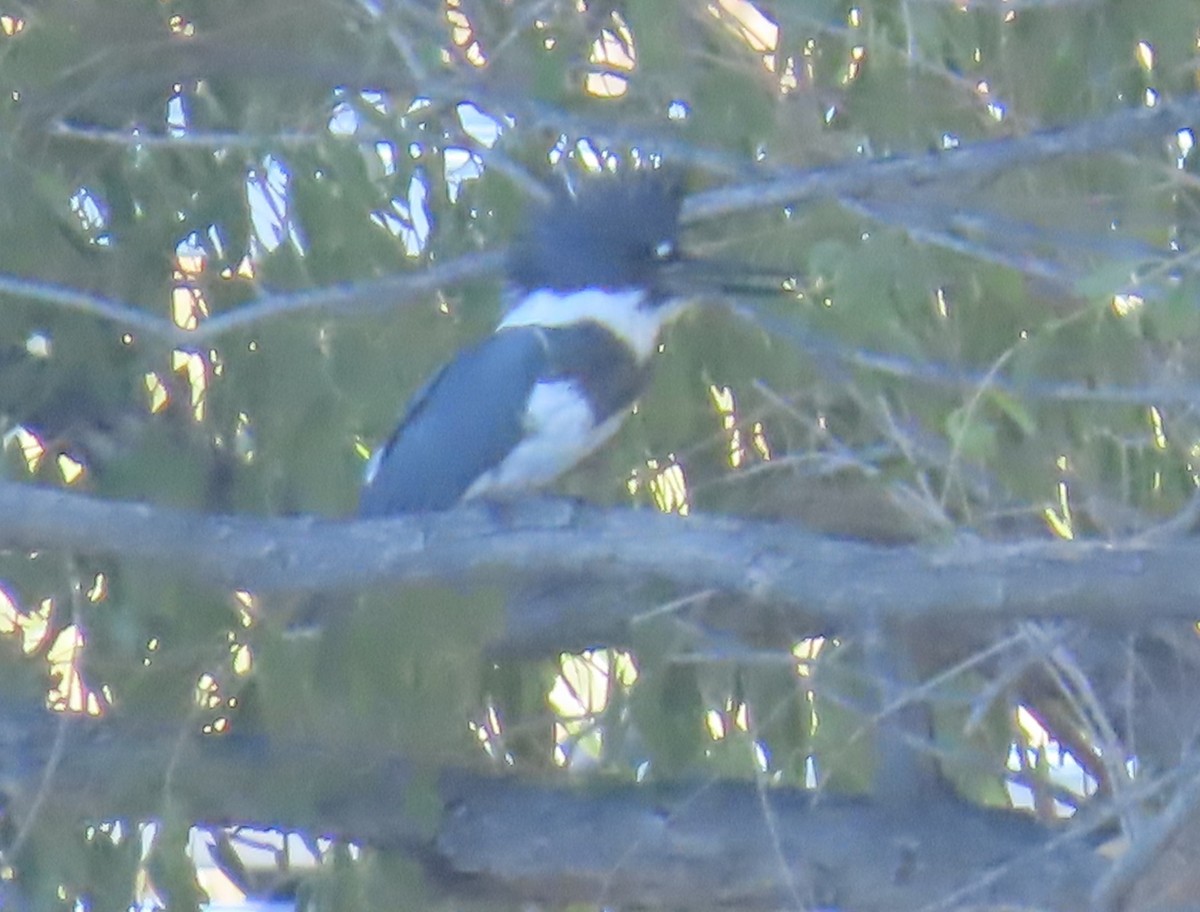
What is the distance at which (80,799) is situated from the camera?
230cm

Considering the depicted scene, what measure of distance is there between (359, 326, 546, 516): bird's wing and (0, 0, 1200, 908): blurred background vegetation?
0.05 m

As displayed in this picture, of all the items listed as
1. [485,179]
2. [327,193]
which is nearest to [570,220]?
[485,179]

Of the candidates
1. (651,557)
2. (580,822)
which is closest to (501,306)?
(580,822)

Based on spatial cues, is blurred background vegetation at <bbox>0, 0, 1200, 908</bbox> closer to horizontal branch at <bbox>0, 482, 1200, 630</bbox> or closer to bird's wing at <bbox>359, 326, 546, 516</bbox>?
bird's wing at <bbox>359, 326, 546, 516</bbox>

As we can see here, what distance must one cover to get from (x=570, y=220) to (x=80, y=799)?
0.90m

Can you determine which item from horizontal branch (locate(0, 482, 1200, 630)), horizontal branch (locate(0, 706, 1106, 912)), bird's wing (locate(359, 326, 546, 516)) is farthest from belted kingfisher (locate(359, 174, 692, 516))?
horizontal branch (locate(0, 482, 1200, 630))

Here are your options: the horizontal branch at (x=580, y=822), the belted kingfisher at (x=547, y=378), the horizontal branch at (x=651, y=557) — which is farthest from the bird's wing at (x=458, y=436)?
the horizontal branch at (x=651, y=557)

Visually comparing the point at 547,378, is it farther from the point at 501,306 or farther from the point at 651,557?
the point at 651,557

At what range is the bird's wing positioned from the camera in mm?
2455

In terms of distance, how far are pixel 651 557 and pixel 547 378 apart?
921mm

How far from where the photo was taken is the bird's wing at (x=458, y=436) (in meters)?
2.46

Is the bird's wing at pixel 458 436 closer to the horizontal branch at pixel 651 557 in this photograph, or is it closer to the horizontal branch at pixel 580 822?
the horizontal branch at pixel 580 822

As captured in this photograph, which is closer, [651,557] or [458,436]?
[651,557]

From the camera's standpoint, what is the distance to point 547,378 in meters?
2.58
